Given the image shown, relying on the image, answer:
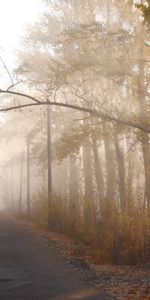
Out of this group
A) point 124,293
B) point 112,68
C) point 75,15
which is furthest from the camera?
point 75,15

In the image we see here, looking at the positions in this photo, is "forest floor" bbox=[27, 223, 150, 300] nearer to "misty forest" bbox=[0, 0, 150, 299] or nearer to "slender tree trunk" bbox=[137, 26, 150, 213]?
"misty forest" bbox=[0, 0, 150, 299]

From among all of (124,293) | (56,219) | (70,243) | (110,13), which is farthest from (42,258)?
(110,13)

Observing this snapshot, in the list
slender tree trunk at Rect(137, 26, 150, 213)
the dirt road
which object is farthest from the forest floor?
slender tree trunk at Rect(137, 26, 150, 213)

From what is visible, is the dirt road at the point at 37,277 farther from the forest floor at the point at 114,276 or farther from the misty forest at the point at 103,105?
the misty forest at the point at 103,105

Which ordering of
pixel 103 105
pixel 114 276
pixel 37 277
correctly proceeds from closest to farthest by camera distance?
pixel 37 277 → pixel 114 276 → pixel 103 105

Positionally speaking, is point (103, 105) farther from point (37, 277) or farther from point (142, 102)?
point (37, 277)

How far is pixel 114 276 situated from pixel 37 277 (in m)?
1.75

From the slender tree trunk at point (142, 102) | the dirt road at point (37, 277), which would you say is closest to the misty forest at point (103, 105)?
the slender tree trunk at point (142, 102)

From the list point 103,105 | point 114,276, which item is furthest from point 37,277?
point 103,105

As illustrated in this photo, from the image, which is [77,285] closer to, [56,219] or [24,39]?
[56,219]

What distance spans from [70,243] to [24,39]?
47.1 ft

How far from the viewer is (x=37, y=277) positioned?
36.8 feet

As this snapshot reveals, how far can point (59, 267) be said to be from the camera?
1268 cm

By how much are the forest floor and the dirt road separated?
0.85 ft
